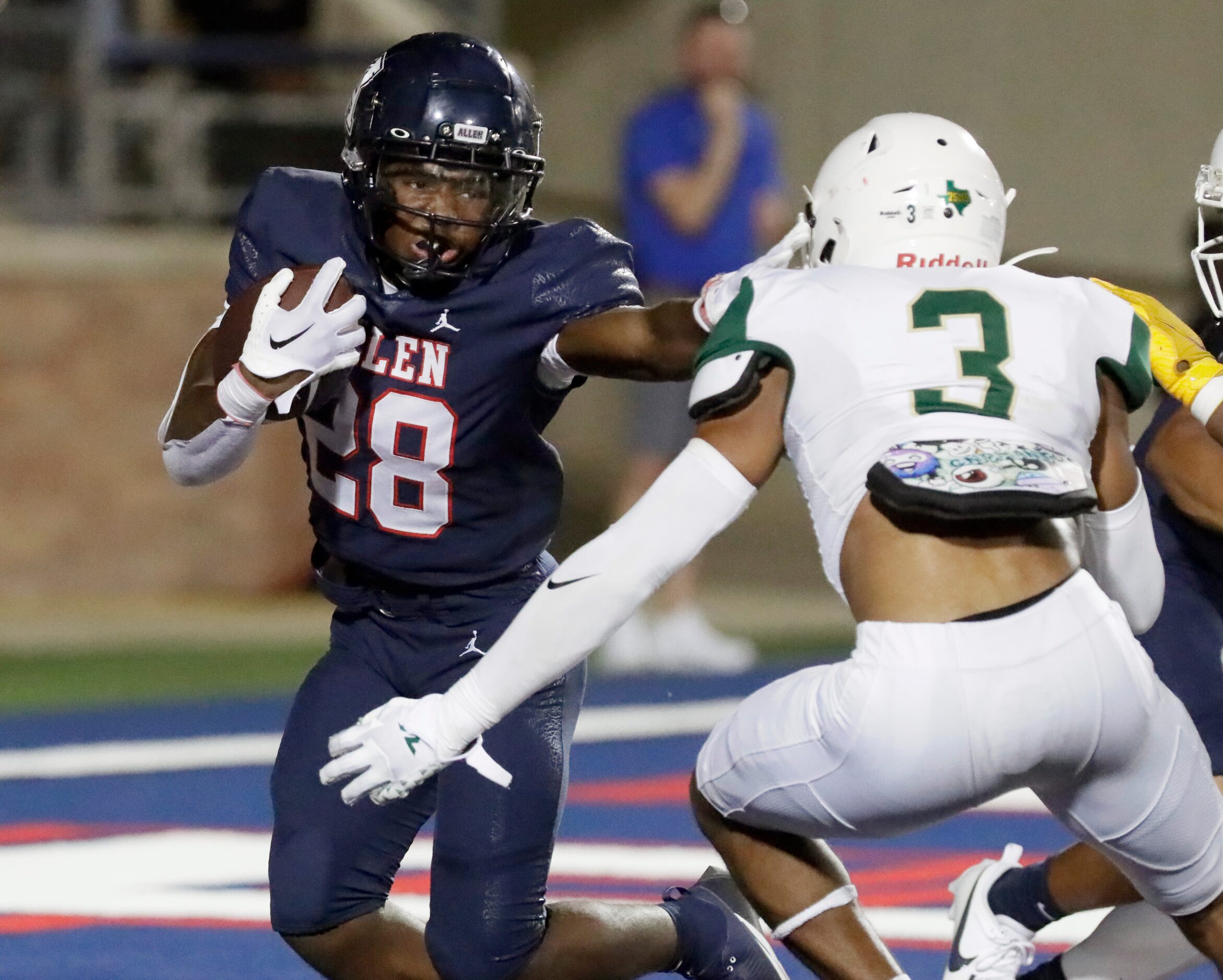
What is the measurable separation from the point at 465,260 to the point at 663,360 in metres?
0.44

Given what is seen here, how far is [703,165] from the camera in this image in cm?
710

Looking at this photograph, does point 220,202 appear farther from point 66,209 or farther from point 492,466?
point 492,466

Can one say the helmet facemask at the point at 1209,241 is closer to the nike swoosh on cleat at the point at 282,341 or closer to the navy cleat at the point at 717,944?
the navy cleat at the point at 717,944

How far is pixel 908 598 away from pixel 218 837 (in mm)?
2450

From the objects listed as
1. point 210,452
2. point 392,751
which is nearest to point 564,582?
point 392,751

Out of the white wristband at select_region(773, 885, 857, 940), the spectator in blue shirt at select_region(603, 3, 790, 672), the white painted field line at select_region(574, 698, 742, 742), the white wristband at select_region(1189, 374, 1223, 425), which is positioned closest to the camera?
the white wristband at select_region(773, 885, 857, 940)

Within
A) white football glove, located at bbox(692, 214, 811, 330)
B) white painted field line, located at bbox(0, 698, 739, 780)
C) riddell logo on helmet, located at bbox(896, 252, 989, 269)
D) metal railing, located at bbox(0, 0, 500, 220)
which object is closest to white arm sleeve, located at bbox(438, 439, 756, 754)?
white football glove, located at bbox(692, 214, 811, 330)

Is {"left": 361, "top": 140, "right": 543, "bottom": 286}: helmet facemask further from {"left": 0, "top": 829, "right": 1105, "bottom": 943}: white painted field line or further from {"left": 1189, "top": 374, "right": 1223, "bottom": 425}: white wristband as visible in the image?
{"left": 0, "top": 829, "right": 1105, "bottom": 943}: white painted field line

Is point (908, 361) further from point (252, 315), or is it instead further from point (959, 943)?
point (959, 943)

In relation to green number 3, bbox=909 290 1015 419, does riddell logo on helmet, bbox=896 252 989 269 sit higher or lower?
higher

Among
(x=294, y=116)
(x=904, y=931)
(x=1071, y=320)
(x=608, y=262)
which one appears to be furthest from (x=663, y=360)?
(x=294, y=116)

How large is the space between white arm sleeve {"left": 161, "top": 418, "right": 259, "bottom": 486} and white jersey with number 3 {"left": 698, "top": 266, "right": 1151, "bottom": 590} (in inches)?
31.3

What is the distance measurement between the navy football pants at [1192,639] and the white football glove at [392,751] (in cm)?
124

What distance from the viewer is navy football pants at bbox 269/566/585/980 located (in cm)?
304
